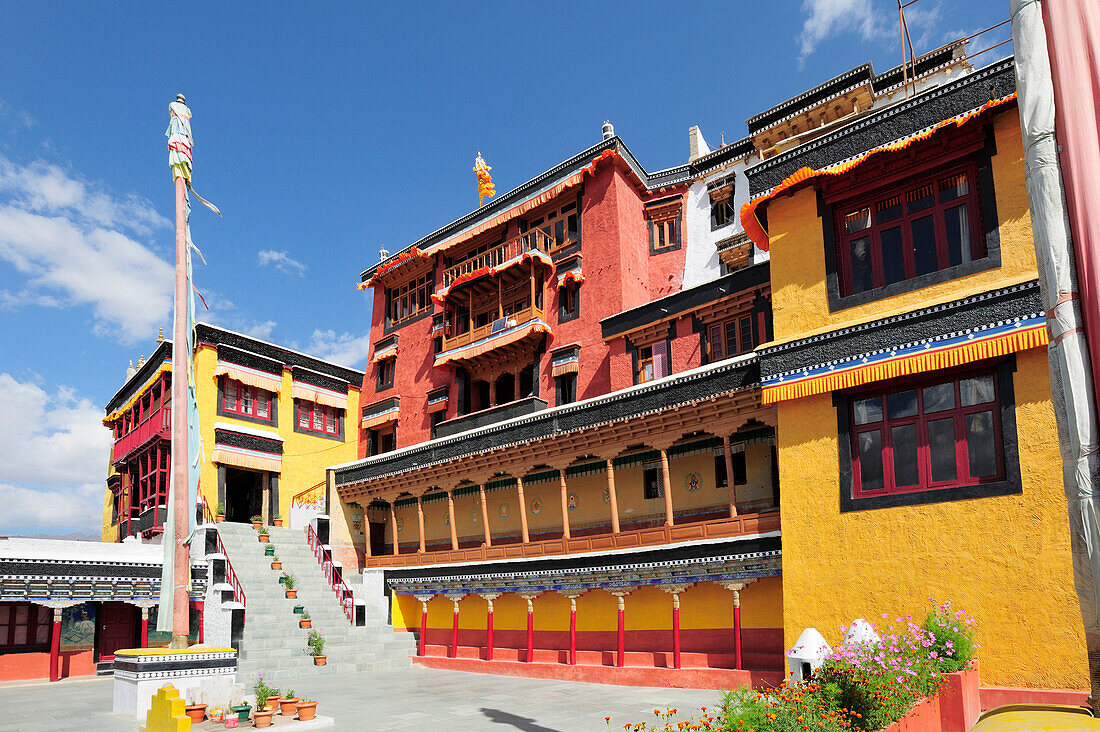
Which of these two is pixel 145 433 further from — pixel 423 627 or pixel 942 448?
pixel 942 448

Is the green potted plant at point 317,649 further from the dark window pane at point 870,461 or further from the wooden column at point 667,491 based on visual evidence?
the dark window pane at point 870,461

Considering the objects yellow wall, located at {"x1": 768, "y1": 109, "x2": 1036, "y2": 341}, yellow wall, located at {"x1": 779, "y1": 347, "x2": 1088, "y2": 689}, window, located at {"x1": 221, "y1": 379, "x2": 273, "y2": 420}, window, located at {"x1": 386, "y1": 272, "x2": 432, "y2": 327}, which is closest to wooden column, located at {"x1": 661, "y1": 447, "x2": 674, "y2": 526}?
yellow wall, located at {"x1": 779, "y1": 347, "x2": 1088, "y2": 689}

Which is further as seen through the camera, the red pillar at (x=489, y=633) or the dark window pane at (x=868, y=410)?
the red pillar at (x=489, y=633)

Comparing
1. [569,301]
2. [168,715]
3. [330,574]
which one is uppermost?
[569,301]

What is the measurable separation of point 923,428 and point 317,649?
1654 centimetres

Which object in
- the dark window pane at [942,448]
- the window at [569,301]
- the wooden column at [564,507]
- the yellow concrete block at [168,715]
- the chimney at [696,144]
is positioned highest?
the chimney at [696,144]

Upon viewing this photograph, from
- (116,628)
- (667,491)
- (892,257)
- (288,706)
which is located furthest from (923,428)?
(116,628)

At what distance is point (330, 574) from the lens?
87.8 ft

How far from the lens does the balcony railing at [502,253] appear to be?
1177 inches

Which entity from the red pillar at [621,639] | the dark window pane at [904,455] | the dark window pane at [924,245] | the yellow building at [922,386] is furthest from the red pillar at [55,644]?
the dark window pane at [924,245]

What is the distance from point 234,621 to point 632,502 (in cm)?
1141

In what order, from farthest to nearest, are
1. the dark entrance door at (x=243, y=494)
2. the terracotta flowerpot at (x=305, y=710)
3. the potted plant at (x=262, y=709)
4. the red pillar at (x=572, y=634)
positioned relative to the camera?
the dark entrance door at (x=243, y=494), the red pillar at (x=572, y=634), the terracotta flowerpot at (x=305, y=710), the potted plant at (x=262, y=709)

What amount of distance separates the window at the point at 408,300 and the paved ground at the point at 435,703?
1749 cm

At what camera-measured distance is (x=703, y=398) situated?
736 inches
